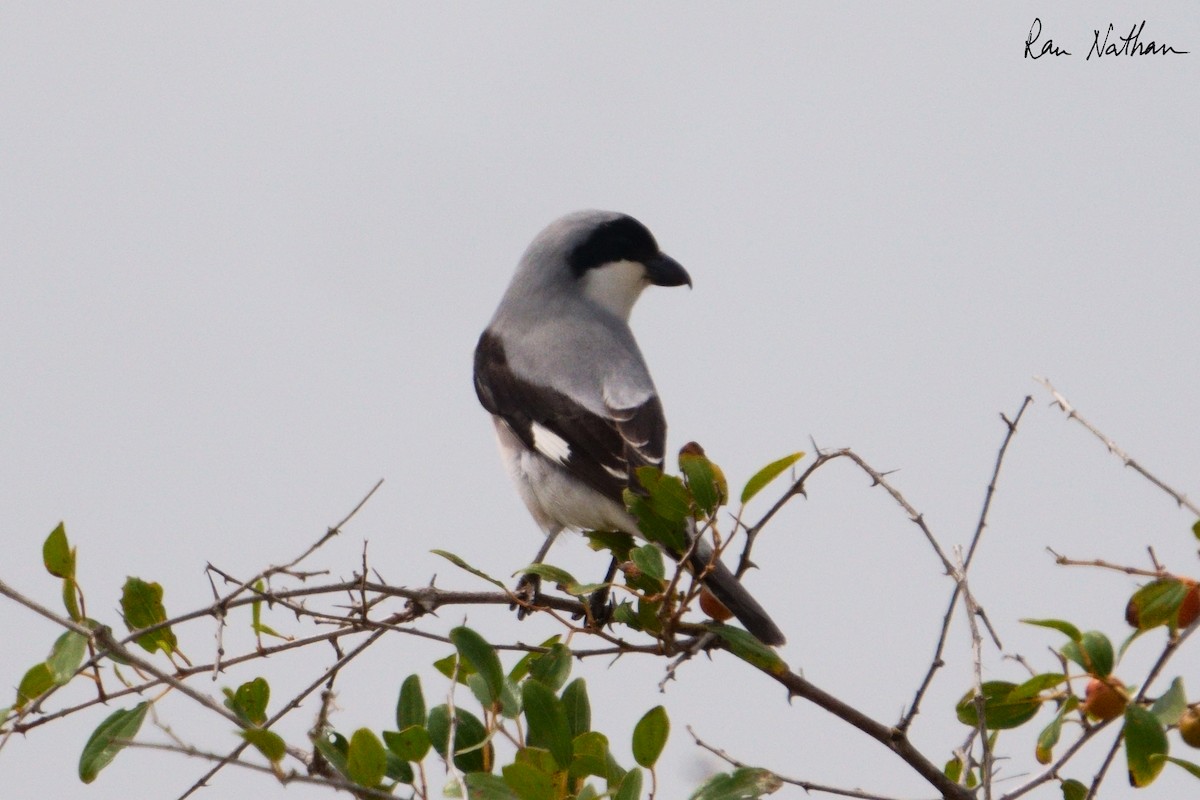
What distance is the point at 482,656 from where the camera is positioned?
7.26ft

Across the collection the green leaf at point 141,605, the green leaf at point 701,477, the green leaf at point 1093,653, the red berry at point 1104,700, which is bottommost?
the red berry at point 1104,700

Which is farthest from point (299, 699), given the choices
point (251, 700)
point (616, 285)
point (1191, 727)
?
point (616, 285)

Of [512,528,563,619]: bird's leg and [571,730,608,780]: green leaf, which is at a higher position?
[512,528,563,619]: bird's leg

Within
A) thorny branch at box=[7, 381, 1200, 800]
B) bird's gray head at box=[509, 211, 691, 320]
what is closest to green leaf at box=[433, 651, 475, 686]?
thorny branch at box=[7, 381, 1200, 800]

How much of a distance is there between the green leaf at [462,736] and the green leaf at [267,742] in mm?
270

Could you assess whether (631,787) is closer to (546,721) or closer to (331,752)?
(546,721)

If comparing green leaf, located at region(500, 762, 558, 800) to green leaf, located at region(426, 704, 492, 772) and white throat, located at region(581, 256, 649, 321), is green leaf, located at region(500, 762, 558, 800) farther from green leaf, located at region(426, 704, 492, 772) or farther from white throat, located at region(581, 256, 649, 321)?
white throat, located at region(581, 256, 649, 321)

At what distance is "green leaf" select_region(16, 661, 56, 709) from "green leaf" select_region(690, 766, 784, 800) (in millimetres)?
1050

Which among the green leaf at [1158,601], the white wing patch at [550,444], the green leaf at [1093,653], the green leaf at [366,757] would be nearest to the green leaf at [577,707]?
the green leaf at [366,757]

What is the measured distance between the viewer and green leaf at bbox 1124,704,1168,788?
203 centimetres

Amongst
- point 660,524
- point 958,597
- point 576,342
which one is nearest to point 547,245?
point 576,342

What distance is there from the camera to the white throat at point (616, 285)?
4.77m

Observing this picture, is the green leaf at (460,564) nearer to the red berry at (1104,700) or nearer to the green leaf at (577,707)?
the green leaf at (577,707)

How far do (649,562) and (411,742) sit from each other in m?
0.55
